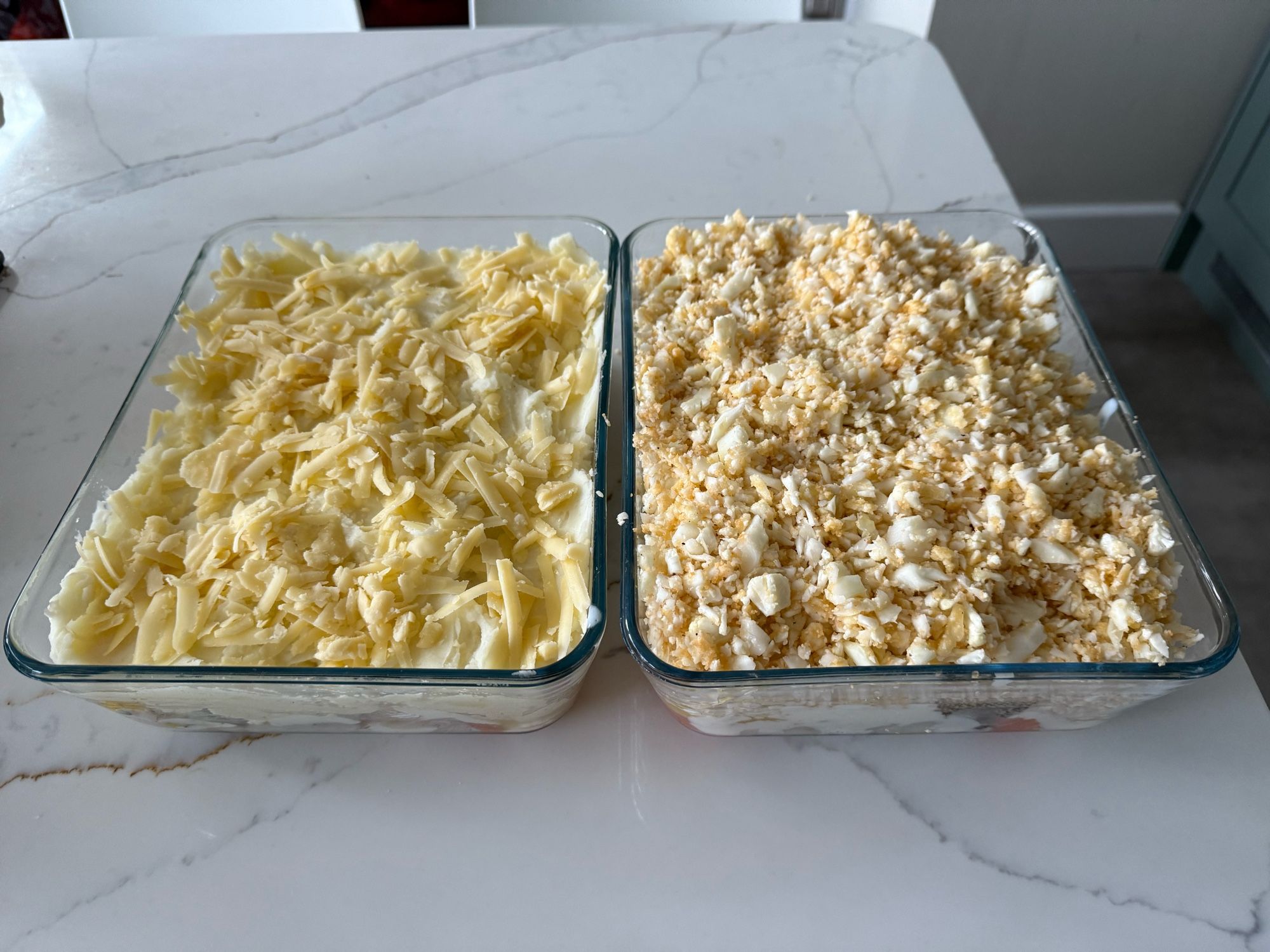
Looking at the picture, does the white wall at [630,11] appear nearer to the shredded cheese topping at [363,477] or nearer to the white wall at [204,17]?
the white wall at [204,17]

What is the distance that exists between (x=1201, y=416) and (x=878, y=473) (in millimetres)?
1416

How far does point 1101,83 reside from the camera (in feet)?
5.45

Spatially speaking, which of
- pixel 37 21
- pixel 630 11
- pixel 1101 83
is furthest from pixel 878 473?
pixel 37 21

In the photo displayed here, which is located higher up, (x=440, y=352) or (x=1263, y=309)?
(x=440, y=352)

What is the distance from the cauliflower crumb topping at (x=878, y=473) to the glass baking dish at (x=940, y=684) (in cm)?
1

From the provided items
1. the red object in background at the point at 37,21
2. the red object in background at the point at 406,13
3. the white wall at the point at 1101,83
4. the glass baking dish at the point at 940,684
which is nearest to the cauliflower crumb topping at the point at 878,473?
the glass baking dish at the point at 940,684

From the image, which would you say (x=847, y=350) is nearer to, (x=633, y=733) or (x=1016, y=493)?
(x=1016, y=493)

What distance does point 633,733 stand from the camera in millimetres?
576

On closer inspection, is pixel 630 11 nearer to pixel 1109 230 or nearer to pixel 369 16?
pixel 369 16

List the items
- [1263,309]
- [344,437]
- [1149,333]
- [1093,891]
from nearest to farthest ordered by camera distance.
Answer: [1093,891] → [344,437] → [1263,309] → [1149,333]

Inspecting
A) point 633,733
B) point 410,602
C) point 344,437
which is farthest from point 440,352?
point 633,733

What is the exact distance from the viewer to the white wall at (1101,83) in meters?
1.56

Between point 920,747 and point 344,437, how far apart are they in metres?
0.46

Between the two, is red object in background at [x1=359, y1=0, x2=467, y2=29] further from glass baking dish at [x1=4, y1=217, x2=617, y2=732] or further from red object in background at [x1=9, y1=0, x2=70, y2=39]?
glass baking dish at [x1=4, y1=217, x2=617, y2=732]
